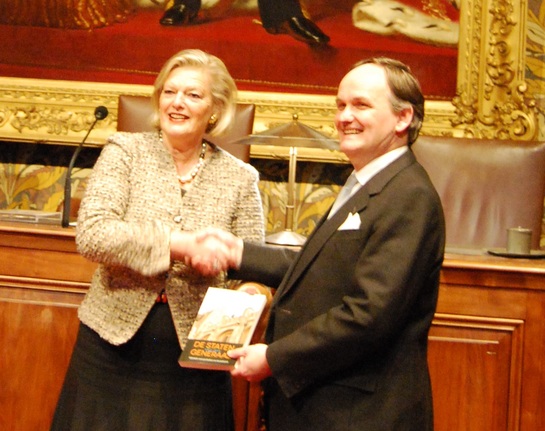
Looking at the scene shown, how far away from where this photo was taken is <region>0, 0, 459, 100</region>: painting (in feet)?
13.3

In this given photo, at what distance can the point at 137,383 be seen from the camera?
2.06 meters

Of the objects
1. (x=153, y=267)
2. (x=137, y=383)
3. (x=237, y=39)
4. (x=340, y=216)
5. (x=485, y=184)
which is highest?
(x=237, y=39)

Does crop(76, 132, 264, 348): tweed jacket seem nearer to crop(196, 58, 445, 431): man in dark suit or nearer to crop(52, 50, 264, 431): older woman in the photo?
crop(52, 50, 264, 431): older woman

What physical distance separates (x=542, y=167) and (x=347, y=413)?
229 centimetres

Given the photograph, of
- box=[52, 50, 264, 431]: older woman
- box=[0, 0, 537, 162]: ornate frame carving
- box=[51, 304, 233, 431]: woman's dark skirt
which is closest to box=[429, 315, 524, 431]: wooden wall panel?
box=[52, 50, 264, 431]: older woman

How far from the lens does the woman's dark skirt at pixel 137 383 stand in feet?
6.74

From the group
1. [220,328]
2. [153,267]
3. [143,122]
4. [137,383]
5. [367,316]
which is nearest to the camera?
[367,316]

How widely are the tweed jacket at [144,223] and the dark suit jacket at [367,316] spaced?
410mm

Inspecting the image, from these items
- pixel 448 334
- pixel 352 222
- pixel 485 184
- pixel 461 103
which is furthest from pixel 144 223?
pixel 461 103

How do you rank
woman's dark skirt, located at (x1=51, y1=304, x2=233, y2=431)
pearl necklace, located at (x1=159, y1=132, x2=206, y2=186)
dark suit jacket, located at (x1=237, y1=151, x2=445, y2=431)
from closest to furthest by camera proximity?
dark suit jacket, located at (x1=237, y1=151, x2=445, y2=431) → woman's dark skirt, located at (x1=51, y1=304, x2=233, y2=431) → pearl necklace, located at (x1=159, y1=132, x2=206, y2=186)

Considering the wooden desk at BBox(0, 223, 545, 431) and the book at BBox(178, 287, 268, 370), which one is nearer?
the book at BBox(178, 287, 268, 370)

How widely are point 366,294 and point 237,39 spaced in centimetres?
281

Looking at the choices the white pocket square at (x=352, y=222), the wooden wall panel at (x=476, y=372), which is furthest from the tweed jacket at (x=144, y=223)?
the wooden wall panel at (x=476, y=372)

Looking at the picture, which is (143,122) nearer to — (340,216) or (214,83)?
(214,83)
